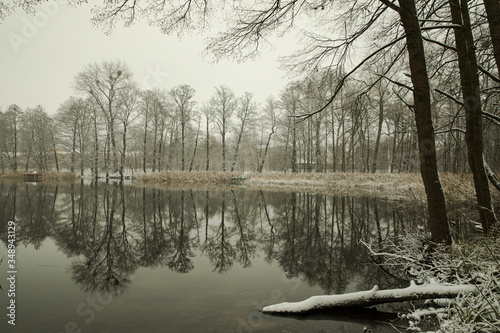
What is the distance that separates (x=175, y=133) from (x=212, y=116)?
718 centimetres

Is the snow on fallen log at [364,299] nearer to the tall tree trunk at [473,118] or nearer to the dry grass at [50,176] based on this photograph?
the tall tree trunk at [473,118]

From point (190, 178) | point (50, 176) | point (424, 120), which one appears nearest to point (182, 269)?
point (424, 120)

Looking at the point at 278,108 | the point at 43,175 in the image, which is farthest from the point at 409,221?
the point at 43,175

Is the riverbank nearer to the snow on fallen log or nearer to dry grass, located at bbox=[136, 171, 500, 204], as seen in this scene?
dry grass, located at bbox=[136, 171, 500, 204]

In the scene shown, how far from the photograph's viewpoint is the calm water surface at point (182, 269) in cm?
302

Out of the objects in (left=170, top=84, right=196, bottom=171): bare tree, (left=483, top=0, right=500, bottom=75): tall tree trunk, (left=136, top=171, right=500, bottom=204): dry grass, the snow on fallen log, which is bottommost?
the snow on fallen log

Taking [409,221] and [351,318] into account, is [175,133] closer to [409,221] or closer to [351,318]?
[409,221]

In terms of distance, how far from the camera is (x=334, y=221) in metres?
9.04

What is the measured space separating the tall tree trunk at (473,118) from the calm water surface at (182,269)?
86.5 inches

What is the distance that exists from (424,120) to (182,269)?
16.1ft

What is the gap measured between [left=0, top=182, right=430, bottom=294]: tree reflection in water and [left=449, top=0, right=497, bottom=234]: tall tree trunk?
2143 millimetres

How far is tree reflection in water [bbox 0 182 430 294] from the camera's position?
15.0ft
